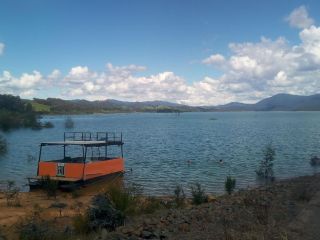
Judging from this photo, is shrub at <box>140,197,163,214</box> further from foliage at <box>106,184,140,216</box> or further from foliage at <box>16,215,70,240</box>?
foliage at <box>16,215,70,240</box>

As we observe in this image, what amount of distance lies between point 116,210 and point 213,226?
136 inches

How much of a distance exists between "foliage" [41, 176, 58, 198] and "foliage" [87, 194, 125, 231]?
14.2 metres

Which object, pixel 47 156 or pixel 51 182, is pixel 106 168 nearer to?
pixel 51 182

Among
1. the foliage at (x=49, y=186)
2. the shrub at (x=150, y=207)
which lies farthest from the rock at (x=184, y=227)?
the foliage at (x=49, y=186)

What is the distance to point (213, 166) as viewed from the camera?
139 ft

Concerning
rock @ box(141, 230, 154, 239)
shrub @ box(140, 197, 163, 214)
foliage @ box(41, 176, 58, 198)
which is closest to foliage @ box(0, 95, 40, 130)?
foliage @ box(41, 176, 58, 198)

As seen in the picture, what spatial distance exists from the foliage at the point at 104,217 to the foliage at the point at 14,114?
4624 inches

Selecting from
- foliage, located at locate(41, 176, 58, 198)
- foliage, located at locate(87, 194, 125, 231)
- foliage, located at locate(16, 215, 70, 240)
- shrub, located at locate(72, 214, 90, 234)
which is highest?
foliage, located at locate(87, 194, 125, 231)

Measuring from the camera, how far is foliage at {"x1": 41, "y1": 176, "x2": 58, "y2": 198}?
2689 centimetres

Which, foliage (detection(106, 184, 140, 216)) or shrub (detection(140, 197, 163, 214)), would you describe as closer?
foliage (detection(106, 184, 140, 216))

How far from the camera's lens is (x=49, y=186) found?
1075 inches

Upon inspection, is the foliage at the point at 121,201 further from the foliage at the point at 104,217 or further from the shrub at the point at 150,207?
the shrub at the point at 150,207

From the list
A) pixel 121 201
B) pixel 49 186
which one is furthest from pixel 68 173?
pixel 121 201

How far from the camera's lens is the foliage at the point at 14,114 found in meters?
124
